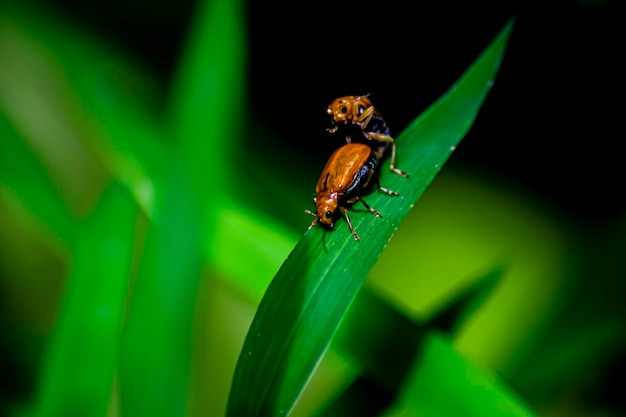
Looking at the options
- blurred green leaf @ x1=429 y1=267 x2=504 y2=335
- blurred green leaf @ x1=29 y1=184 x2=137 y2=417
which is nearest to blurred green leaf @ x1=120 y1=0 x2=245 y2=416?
blurred green leaf @ x1=29 y1=184 x2=137 y2=417

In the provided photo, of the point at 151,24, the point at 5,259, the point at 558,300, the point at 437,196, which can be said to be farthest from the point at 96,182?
the point at 558,300

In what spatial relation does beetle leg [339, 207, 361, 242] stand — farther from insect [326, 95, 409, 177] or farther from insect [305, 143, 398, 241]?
insect [326, 95, 409, 177]

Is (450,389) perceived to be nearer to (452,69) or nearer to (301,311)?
(301,311)

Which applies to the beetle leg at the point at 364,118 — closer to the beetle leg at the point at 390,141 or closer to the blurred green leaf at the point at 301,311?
the beetle leg at the point at 390,141

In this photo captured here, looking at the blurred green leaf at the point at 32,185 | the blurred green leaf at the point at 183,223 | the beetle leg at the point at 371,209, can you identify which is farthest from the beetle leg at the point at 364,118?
the blurred green leaf at the point at 32,185

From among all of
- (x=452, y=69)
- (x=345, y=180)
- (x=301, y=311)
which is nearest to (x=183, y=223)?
(x=345, y=180)

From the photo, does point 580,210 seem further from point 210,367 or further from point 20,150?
point 20,150
